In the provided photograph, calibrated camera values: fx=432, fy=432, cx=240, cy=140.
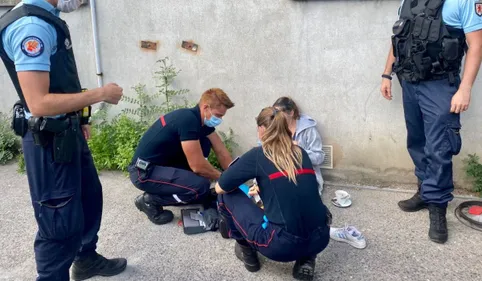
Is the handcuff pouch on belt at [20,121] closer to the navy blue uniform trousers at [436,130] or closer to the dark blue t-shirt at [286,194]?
the dark blue t-shirt at [286,194]

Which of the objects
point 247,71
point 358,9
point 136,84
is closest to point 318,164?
point 247,71

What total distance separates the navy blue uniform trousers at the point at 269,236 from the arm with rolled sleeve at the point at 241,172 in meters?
0.18

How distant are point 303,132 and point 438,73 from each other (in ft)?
4.14

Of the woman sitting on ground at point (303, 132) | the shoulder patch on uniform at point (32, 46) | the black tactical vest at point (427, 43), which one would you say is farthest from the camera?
the woman sitting on ground at point (303, 132)

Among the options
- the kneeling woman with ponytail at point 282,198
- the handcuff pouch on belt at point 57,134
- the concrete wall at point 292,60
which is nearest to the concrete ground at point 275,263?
A: the kneeling woman with ponytail at point 282,198

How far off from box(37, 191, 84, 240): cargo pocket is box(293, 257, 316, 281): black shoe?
1.37 meters

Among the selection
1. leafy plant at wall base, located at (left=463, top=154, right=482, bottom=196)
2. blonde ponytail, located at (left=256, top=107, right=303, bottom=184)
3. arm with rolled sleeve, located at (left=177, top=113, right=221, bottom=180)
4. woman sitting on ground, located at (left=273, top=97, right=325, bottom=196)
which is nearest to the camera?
blonde ponytail, located at (left=256, top=107, right=303, bottom=184)

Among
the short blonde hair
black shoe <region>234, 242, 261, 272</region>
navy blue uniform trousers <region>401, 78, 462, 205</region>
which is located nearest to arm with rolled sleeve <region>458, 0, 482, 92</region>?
navy blue uniform trousers <region>401, 78, 462, 205</region>

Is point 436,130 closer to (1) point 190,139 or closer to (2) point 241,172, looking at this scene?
(2) point 241,172

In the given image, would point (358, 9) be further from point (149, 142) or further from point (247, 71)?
point (149, 142)

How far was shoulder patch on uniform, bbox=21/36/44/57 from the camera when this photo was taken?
2033 mm

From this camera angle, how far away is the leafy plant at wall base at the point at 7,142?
502cm

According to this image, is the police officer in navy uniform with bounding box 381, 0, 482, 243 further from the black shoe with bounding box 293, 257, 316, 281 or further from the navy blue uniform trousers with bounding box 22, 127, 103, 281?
the navy blue uniform trousers with bounding box 22, 127, 103, 281

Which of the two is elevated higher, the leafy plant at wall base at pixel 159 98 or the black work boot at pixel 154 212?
the leafy plant at wall base at pixel 159 98
